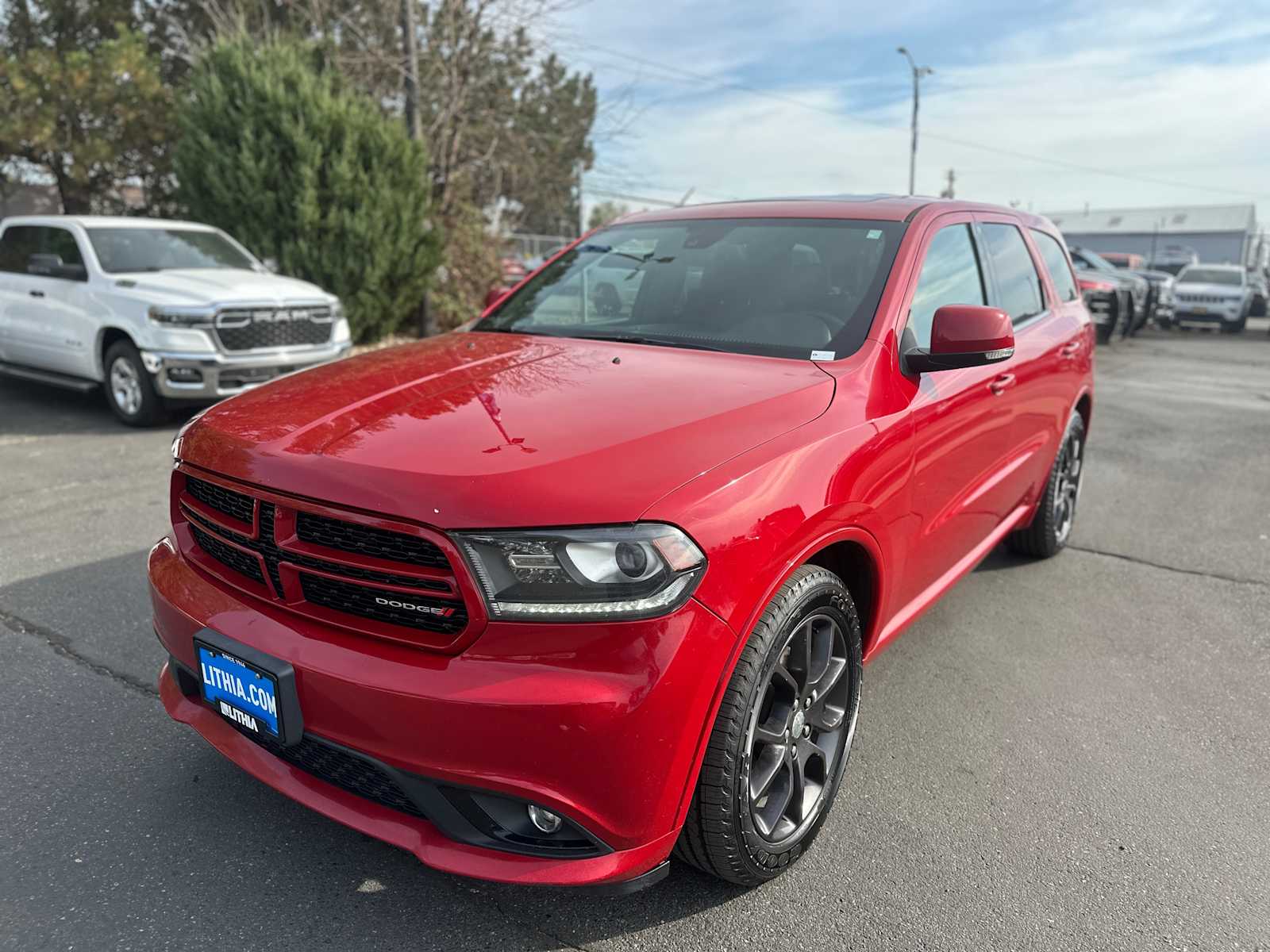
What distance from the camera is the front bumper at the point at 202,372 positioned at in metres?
7.24

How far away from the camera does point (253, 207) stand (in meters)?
11.2

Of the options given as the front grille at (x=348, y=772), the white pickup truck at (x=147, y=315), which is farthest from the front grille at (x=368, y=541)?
the white pickup truck at (x=147, y=315)

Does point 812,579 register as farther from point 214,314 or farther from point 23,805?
point 214,314

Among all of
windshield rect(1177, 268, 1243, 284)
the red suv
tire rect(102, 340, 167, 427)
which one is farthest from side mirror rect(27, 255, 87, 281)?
windshield rect(1177, 268, 1243, 284)

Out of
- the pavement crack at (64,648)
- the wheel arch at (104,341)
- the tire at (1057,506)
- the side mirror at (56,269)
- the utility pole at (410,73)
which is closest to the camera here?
the pavement crack at (64,648)

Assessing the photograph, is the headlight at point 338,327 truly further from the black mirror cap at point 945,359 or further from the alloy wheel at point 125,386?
the black mirror cap at point 945,359

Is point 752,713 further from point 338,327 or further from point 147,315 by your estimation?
point 338,327

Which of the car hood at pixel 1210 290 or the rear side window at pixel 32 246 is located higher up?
the rear side window at pixel 32 246

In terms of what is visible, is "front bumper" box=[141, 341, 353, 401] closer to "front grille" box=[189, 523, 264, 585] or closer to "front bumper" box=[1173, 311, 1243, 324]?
"front grille" box=[189, 523, 264, 585]

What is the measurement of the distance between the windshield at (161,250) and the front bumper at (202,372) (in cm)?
128

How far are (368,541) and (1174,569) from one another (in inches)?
172

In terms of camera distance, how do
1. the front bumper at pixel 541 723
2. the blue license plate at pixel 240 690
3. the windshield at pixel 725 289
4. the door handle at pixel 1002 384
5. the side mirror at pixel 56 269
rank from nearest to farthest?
the front bumper at pixel 541 723 < the blue license plate at pixel 240 690 < the windshield at pixel 725 289 < the door handle at pixel 1002 384 < the side mirror at pixel 56 269

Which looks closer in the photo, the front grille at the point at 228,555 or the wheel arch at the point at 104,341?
the front grille at the point at 228,555

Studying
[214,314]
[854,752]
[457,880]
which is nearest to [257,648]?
[457,880]
